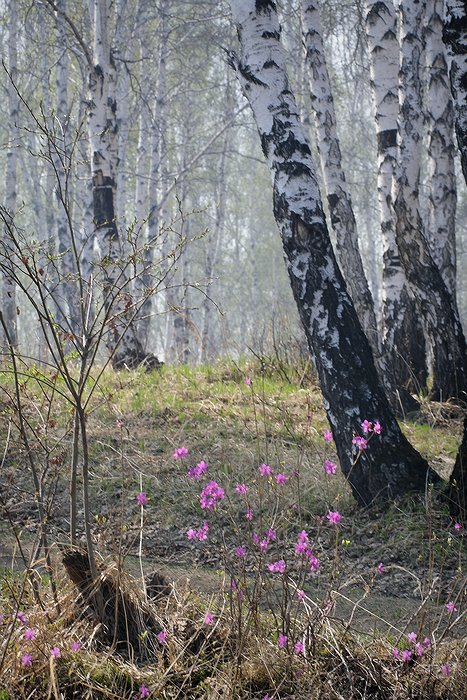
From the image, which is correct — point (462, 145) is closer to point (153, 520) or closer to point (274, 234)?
point (153, 520)

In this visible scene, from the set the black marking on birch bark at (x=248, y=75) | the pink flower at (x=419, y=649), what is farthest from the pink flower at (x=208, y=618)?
the black marking on birch bark at (x=248, y=75)

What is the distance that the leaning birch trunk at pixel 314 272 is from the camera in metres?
5.45

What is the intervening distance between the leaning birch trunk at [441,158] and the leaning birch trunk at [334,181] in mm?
987

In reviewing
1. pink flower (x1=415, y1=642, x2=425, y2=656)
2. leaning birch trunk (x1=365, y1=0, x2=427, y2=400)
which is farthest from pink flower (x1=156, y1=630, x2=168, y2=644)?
leaning birch trunk (x1=365, y1=0, x2=427, y2=400)

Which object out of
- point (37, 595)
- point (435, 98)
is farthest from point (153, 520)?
point (435, 98)

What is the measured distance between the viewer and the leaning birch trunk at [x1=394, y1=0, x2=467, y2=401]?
787 centimetres

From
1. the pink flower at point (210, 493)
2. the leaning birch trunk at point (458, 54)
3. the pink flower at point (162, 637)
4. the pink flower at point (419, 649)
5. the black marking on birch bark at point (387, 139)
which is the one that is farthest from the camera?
the black marking on birch bark at point (387, 139)

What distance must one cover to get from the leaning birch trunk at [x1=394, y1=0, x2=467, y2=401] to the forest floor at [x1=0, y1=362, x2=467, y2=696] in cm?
41

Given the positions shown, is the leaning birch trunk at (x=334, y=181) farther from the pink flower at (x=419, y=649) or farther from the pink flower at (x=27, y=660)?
the pink flower at (x=27, y=660)

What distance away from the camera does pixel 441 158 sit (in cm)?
912

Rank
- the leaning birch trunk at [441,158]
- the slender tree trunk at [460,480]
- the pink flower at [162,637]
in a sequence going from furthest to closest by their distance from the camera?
the leaning birch trunk at [441,158], the slender tree trunk at [460,480], the pink flower at [162,637]

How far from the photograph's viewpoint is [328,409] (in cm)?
557

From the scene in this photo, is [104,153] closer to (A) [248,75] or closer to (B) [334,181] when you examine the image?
(B) [334,181]

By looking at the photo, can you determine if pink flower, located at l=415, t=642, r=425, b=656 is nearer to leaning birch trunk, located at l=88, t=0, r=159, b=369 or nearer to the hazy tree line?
the hazy tree line
